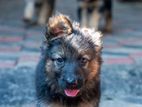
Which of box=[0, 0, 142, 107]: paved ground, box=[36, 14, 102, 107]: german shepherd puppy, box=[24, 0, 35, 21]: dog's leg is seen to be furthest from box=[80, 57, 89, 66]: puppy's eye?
box=[24, 0, 35, 21]: dog's leg

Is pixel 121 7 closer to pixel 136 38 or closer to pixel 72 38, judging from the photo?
pixel 136 38

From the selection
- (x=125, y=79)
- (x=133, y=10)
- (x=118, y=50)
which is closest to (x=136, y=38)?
(x=118, y=50)

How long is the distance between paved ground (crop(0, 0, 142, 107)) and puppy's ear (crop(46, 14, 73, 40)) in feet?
3.12

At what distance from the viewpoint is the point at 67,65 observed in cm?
391

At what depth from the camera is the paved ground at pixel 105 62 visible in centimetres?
511

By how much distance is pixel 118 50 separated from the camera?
6977 mm

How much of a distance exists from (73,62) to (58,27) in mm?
327

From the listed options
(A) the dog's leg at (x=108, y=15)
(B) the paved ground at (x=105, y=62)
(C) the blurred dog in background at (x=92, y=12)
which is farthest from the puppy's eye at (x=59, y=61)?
(A) the dog's leg at (x=108, y=15)

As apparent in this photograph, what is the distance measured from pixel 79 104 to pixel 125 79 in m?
1.58

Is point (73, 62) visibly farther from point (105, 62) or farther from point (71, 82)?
point (105, 62)

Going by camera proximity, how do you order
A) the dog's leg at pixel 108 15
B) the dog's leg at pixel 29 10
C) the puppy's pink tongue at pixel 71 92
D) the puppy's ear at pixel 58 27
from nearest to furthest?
the puppy's pink tongue at pixel 71 92, the puppy's ear at pixel 58 27, the dog's leg at pixel 108 15, the dog's leg at pixel 29 10

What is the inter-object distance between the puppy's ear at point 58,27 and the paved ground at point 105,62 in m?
0.95

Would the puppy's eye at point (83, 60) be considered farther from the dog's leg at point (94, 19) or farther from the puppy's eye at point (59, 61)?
the dog's leg at point (94, 19)

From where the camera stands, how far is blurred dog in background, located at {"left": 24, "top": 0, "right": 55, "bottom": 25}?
Result: 8.97 metres
